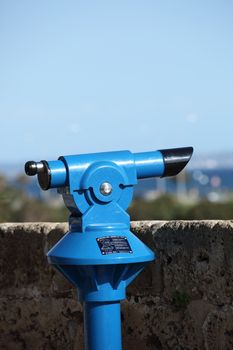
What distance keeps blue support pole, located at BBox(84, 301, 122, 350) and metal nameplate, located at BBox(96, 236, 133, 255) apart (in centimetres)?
21

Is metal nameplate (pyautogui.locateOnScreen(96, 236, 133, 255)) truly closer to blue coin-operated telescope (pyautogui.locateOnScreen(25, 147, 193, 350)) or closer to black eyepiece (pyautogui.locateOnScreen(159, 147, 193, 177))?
blue coin-operated telescope (pyautogui.locateOnScreen(25, 147, 193, 350))

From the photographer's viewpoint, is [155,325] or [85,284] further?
[155,325]

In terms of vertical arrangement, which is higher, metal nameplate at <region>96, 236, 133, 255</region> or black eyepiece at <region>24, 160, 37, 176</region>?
black eyepiece at <region>24, 160, 37, 176</region>

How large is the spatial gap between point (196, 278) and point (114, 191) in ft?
2.16

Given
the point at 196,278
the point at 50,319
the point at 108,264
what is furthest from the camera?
the point at 50,319

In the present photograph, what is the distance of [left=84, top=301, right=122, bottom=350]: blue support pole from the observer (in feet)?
11.0

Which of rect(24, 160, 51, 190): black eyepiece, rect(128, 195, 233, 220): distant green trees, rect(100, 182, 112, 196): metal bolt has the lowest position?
rect(100, 182, 112, 196): metal bolt

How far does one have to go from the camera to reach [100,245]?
3.25 m

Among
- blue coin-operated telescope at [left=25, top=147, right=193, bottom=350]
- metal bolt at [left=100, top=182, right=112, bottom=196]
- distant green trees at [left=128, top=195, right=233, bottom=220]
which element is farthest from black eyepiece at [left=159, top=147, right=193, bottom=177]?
distant green trees at [left=128, top=195, right=233, bottom=220]

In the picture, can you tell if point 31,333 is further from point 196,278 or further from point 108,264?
point 108,264

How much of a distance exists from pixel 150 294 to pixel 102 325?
2.03 feet

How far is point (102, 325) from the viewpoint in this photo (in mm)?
3346

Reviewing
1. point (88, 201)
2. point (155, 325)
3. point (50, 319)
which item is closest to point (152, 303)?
point (155, 325)

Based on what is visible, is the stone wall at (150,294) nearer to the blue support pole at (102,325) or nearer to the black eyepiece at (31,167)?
the blue support pole at (102,325)
